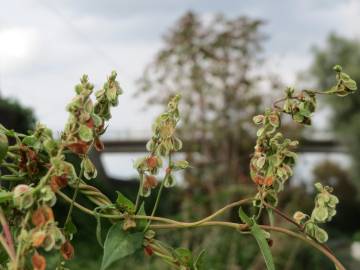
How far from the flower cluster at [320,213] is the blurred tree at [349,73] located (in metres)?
13.8

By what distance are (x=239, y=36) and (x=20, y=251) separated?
7.61 m

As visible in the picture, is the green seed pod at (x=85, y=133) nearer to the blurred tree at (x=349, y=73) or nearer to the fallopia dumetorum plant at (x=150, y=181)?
the fallopia dumetorum plant at (x=150, y=181)

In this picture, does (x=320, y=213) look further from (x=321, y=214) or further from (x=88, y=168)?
(x=88, y=168)

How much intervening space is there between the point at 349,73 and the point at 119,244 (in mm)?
14822

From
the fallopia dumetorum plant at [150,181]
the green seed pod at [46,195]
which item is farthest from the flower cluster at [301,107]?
the green seed pod at [46,195]

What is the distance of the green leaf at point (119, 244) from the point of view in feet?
1.51

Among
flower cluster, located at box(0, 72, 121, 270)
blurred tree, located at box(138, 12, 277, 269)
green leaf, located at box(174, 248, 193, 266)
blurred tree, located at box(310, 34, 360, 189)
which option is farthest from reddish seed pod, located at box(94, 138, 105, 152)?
blurred tree, located at box(310, 34, 360, 189)

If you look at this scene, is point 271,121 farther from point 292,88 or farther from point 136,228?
point 136,228

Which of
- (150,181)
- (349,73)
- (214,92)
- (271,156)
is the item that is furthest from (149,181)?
(349,73)

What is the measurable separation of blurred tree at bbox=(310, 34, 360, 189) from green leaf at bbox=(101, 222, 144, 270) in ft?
45.7

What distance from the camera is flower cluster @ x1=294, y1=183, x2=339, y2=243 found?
0.52 meters

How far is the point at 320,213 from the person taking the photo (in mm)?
524

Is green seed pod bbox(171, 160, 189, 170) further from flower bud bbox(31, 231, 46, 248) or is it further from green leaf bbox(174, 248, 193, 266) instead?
flower bud bbox(31, 231, 46, 248)

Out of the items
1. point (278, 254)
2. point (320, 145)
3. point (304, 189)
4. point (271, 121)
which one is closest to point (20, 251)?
point (271, 121)
